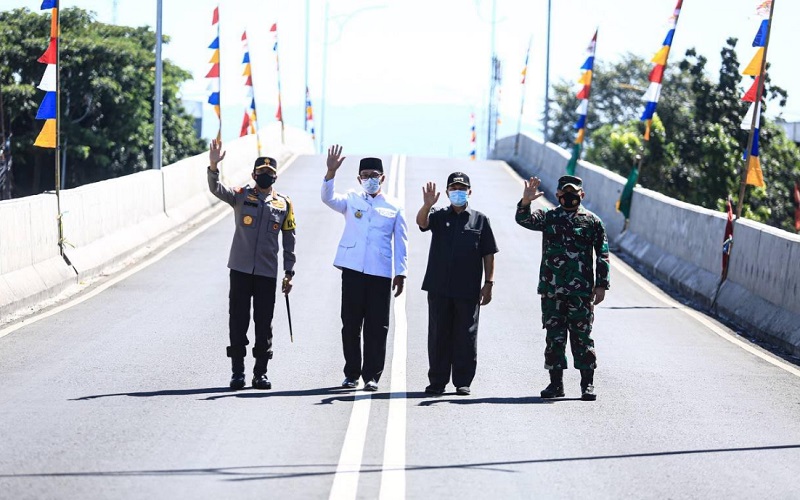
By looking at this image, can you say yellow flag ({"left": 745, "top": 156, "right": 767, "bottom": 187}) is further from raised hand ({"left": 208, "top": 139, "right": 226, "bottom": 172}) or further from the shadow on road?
the shadow on road

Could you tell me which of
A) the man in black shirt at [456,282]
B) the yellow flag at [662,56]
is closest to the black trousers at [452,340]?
the man in black shirt at [456,282]

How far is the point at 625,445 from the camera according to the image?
8.72 m

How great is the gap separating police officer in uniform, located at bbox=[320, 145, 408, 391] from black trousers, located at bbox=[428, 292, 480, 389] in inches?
15.4

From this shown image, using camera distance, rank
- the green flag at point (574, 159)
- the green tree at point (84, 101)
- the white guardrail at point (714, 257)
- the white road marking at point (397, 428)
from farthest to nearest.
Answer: the green tree at point (84, 101) → the green flag at point (574, 159) → the white guardrail at point (714, 257) → the white road marking at point (397, 428)

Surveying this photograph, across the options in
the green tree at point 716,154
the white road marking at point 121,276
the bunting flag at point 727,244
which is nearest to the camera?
the white road marking at point 121,276

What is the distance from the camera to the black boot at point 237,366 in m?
10.6

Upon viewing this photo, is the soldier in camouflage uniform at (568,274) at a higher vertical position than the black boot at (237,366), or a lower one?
higher

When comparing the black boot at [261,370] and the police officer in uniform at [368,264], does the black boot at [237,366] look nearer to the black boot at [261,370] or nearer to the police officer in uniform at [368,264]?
the black boot at [261,370]

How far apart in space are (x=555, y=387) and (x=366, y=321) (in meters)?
1.60

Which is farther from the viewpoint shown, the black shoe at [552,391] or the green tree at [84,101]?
the green tree at [84,101]

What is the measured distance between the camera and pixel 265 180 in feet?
35.3

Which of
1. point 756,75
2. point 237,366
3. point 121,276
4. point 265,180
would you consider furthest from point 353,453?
point 756,75

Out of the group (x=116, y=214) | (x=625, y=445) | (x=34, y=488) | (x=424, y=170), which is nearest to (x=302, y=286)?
(x=116, y=214)

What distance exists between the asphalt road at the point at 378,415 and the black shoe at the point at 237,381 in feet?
0.26
